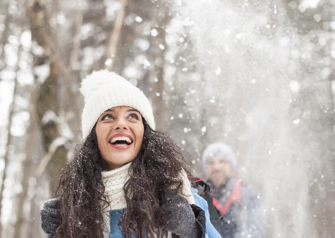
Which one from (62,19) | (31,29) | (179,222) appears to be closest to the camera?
(179,222)

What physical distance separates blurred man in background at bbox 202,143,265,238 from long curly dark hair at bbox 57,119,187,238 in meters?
1.54

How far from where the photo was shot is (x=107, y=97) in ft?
6.36

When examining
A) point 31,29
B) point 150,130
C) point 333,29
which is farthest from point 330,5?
point 150,130

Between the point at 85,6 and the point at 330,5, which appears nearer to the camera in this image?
the point at 330,5

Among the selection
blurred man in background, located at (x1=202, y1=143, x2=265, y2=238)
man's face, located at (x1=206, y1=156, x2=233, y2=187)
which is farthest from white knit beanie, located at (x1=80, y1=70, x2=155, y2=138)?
man's face, located at (x1=206, y1=156, x2=233, y2=187)

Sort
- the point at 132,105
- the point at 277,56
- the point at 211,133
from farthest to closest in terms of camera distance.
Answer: the point at 211,133 < the point at 277,56 < the point at 132,105

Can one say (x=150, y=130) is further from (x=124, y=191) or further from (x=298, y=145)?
(x=298, y=145)

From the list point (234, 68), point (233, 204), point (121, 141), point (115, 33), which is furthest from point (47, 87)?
point (234, 68)

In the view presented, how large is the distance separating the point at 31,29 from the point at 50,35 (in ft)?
0.83

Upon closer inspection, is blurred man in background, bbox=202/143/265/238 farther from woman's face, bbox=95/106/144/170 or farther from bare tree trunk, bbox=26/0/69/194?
bare tree trunk, bbox=26/0/69/194

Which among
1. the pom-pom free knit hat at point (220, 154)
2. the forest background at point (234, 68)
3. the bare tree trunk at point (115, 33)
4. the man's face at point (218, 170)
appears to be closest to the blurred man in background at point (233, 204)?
the man's face at point (218, 170)

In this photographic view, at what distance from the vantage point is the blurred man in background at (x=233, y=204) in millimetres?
3465

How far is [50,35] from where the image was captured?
4637 mm

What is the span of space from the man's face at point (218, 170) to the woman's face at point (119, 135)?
196 cm
